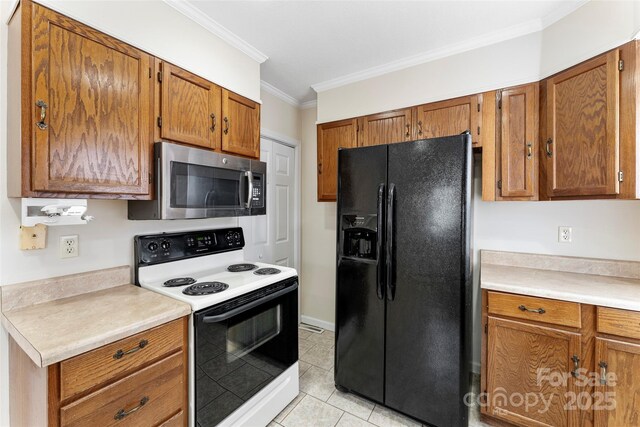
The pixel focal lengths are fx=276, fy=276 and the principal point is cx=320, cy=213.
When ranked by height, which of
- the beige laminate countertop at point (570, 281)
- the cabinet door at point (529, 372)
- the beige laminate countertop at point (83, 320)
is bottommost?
the cabinet door at point (529, 372)

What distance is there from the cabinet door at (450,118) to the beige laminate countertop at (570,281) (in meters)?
0.96

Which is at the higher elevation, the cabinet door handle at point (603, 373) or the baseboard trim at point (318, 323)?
the cabinet door handle at point (603, 373)

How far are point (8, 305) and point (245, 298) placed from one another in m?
1.03

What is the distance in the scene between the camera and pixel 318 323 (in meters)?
3.20

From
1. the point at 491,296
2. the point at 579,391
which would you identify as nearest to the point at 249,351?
the point at 491,296

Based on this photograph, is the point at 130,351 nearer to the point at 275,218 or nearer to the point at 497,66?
the point at 275,218

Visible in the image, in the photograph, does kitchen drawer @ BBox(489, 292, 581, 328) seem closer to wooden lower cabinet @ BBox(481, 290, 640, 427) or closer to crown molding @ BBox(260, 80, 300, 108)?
wooden lower cabinet @ BBox(481, 290, 640, 427)

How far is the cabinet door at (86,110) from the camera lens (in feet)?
3.74

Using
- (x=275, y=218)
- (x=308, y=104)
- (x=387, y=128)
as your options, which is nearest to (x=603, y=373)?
(x=387, y=128)

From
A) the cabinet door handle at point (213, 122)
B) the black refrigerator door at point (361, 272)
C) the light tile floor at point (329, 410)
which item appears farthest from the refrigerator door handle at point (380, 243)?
the cabinet door handle at point (213, 122)

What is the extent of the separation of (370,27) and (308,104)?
4.58 ft

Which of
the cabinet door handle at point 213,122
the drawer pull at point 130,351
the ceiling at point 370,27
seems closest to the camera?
the drawer pull at point 130,351

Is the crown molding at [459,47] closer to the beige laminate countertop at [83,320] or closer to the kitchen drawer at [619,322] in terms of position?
the kitchen drawer at [619,322]

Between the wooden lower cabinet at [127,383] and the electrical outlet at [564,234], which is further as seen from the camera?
the electrical outlet at [564,234]
